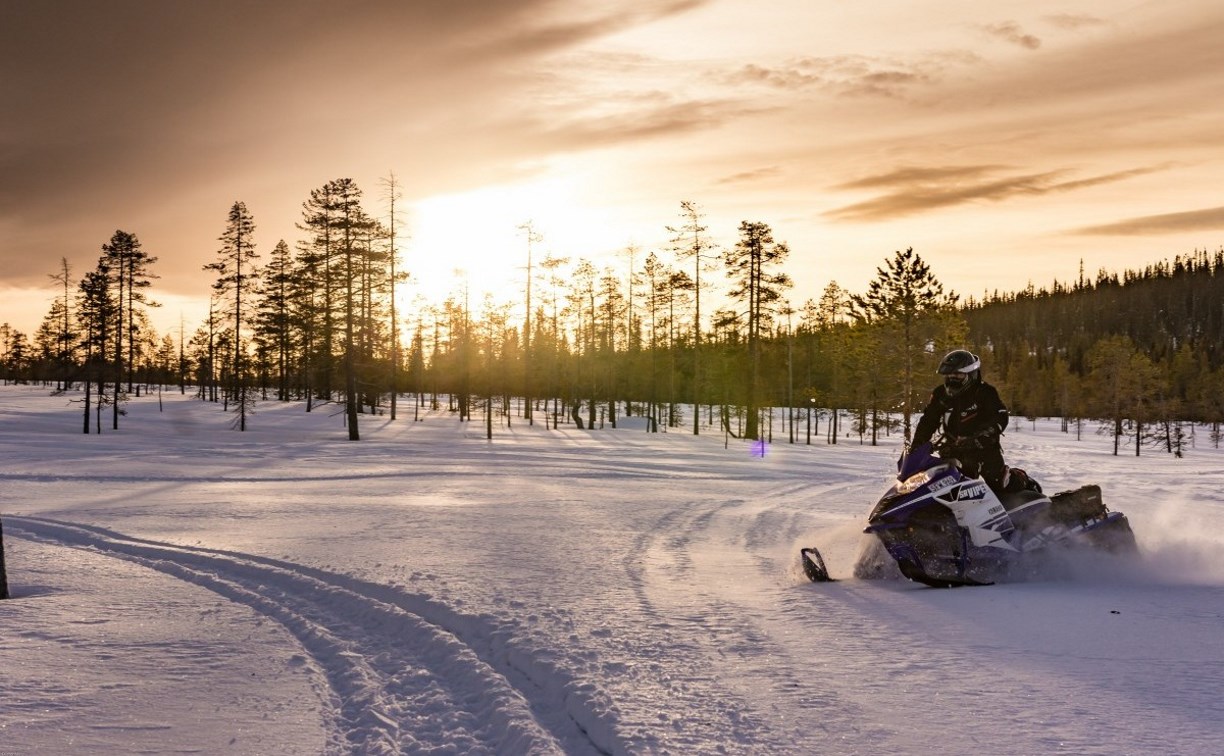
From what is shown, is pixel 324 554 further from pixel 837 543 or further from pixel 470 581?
pixel 837 543

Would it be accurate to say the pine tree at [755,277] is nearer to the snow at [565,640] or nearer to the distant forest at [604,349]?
the distant forest at [604,349]

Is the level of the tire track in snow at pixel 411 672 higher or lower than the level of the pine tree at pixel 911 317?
lower

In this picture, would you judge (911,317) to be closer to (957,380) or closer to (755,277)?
(755,277)

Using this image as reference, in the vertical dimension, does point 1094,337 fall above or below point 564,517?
above

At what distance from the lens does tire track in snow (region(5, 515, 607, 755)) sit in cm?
422

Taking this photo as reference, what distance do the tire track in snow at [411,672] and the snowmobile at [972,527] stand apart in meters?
3.59

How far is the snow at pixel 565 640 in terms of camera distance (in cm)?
414

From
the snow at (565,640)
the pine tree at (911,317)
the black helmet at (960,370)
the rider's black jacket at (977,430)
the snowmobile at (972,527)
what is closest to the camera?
the snow at (565,640)

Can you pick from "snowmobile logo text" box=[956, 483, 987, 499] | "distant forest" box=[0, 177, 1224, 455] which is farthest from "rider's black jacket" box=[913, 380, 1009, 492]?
"distant forest" box=[0, 177, 1224, 455]

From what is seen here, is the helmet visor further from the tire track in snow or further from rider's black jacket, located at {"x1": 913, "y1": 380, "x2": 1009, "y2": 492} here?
the tire track in snow

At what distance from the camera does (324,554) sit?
A: 945 centimetres

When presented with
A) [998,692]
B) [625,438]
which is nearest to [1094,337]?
[625,438]

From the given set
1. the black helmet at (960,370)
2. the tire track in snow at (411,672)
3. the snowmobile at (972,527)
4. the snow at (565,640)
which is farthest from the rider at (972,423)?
the tire track in snow at (411,672)

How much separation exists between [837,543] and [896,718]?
20.9ft
